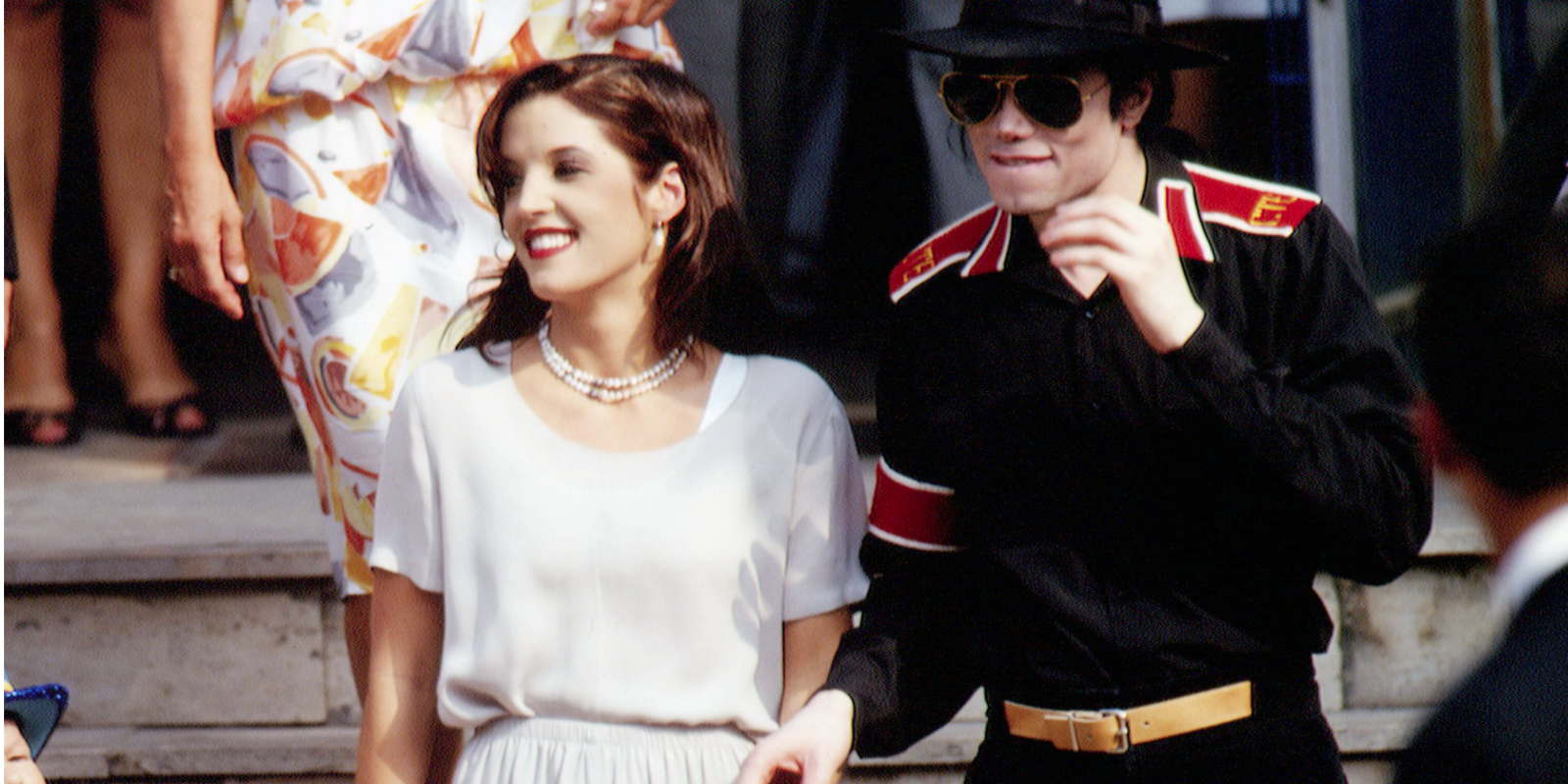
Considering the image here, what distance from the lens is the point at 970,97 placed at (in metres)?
2.26

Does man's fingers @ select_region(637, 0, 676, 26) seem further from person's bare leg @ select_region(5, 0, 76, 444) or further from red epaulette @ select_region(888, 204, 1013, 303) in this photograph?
person's bare leg @ select_region(5, 0, 76, 444)

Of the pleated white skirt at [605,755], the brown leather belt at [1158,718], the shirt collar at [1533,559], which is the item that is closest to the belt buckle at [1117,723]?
the brown leather belt at [1158,718]

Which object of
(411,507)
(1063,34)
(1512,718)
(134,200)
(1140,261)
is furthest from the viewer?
(134,200)

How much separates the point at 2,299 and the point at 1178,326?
1.42 m

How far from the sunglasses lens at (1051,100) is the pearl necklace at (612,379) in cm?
52

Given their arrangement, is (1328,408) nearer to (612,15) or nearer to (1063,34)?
(1063,34)

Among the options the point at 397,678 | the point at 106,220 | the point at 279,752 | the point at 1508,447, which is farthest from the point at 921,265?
the point at 106,220

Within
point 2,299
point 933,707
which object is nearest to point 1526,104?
point 933,707

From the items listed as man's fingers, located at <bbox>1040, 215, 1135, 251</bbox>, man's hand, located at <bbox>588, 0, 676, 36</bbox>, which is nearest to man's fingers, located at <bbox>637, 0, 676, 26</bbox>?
man's hand, located at <bbox>588, 0, 676, 36</bbox>

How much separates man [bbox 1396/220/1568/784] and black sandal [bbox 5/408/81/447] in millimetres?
3932

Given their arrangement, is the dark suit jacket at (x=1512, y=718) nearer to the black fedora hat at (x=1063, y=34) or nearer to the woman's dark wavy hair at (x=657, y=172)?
the black fedora hat at (x=1063, y=34)

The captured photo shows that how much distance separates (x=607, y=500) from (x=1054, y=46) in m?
0.73

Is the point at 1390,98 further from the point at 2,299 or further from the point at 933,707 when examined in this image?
the point at 2,299

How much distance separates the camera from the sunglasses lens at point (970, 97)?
2.24 m
